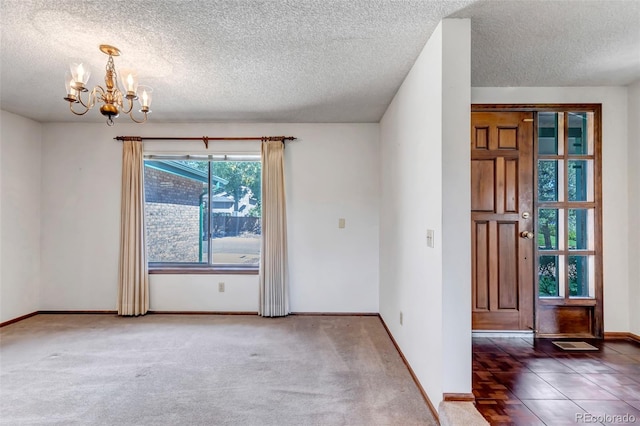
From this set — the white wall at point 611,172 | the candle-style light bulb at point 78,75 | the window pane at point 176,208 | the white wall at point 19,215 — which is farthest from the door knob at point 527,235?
the white wall at point 19,215

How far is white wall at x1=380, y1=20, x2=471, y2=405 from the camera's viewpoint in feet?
6.24

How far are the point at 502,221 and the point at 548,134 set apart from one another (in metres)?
1.03

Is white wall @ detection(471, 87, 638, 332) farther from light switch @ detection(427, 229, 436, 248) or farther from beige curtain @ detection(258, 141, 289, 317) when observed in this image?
beige curtain @ detection(258, 141, 289, 317)

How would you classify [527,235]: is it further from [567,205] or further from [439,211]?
[439,211]

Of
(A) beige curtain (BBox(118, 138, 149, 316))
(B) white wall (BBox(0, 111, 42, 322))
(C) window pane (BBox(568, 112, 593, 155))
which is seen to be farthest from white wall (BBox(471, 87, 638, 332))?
(B) white wall (BBox(0, 111, 42, 322))

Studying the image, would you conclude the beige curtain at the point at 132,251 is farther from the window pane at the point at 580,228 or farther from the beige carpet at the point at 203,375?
the window pane at the point at 580,228

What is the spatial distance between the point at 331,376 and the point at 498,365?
1.36m

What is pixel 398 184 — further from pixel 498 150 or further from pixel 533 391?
pixel 533 391

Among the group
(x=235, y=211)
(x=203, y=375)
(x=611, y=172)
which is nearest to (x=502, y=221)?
(x=611, y=172)

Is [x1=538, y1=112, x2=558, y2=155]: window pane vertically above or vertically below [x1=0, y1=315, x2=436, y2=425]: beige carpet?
above

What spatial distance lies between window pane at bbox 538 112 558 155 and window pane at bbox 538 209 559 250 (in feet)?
2.05

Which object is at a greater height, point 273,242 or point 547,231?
point 547,231

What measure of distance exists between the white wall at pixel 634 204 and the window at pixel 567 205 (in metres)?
0.30

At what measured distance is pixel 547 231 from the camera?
10.6ft
